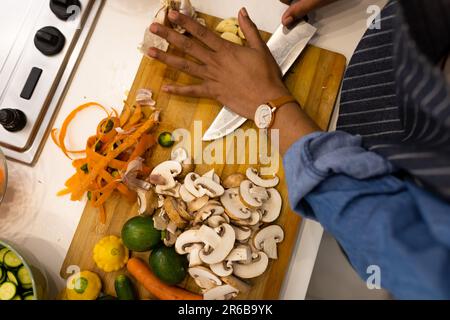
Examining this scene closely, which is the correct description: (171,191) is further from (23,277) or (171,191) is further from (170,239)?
(23,277)

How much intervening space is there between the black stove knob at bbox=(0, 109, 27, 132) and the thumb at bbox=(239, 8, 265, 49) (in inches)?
24.8

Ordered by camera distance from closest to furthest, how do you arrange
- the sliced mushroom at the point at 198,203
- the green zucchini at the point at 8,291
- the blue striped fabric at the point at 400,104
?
the blue striped fabric at the point at 400,104, the green zucchini at the point at 8,291, the sliced mushroom at the point at 198,203

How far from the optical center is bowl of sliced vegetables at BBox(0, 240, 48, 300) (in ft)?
2.56

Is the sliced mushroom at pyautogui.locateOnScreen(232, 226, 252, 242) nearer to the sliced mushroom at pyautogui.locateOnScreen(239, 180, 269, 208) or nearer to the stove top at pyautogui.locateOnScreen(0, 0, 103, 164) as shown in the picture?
the sliced mushroom at pyautogui.locateOnScreen(239, 180, 269, 208)

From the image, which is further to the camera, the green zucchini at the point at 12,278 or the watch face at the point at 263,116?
the watch face at the point at 263,116

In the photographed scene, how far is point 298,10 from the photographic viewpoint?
3.08 feet

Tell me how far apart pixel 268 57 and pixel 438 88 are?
20.3 inches

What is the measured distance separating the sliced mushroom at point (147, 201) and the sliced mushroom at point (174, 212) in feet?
0.12

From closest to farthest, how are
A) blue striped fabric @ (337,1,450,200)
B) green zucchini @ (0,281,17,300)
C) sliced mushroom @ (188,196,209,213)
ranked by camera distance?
blue striped fabric @ (337,1,450,200) < green zucchini @ (0,281,17,300) < sliced mushroom @ (188,196,209,213)

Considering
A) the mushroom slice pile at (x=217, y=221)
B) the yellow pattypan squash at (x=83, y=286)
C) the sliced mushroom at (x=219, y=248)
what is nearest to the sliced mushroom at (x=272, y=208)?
the mushroom slice pile at (x=217, y=221)

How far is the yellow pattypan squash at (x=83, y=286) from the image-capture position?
0.85 metres

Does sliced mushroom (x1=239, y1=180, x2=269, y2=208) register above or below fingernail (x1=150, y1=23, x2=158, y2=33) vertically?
below

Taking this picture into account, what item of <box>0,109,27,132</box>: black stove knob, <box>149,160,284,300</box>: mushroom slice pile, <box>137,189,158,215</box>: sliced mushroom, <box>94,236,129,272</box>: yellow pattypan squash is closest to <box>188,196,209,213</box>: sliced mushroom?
<box>149,160,284,300</box>: mushroom slice pile

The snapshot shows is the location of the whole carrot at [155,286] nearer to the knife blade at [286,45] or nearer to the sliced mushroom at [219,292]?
the sliced mushroom at [219,292]
